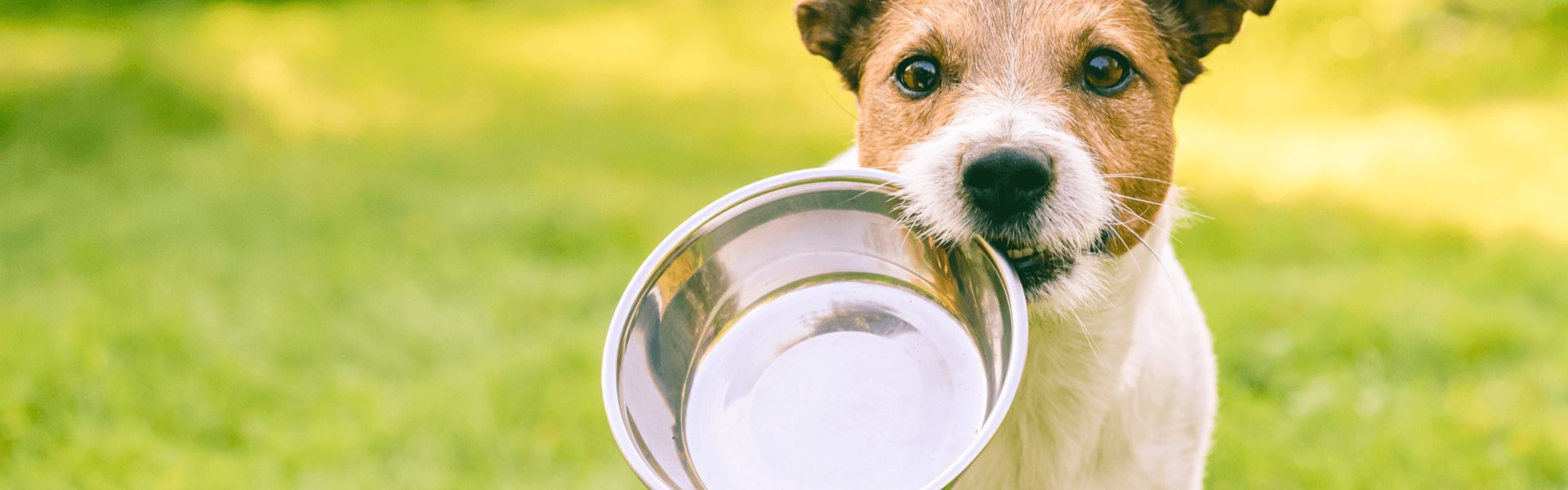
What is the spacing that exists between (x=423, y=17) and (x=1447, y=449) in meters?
10.8

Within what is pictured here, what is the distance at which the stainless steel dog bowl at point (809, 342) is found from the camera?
6.73 ft

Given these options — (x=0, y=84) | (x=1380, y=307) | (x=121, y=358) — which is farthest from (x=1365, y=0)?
(x=0, y=84)

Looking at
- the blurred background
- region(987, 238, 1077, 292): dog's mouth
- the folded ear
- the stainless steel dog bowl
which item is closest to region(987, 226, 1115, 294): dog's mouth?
region(987, 238, 1077, 292): dog's mouth

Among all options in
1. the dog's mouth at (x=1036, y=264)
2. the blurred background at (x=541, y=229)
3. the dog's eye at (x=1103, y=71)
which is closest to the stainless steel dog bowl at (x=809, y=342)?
the dog's mouth at (x=1036, y=264)

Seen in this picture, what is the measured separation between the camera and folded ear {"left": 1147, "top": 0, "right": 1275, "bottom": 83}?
2.42m

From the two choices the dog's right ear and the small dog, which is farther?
the dog's right ear

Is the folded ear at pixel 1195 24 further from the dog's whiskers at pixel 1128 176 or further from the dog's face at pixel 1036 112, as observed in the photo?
the dog's whiskers at pixel 1128 176

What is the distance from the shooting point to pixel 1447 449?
352cm

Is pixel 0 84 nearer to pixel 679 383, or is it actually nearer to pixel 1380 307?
pixel 679 383

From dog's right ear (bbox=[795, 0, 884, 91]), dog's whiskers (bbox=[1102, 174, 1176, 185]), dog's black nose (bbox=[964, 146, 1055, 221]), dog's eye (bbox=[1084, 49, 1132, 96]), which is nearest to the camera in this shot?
dog's black nose (bbox=[964, 146, 1055, 221])

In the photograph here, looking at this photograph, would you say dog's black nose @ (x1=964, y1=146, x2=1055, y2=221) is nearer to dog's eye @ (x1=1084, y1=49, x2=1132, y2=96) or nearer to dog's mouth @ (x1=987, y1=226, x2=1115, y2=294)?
dog's mouth @ (x1=987, y1=226, x2=1115, y2=294)

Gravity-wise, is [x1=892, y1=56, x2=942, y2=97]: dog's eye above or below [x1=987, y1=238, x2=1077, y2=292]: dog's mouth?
above

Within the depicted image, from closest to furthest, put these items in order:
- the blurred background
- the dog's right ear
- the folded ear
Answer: the folded ear < the dog's right ear < the blurred background

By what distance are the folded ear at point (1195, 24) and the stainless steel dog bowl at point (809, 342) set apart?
803 mm
